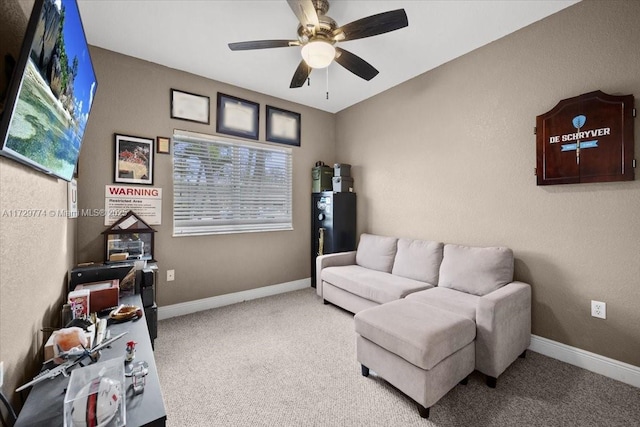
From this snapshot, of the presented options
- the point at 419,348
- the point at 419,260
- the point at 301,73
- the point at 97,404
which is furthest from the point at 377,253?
the point at 97,404

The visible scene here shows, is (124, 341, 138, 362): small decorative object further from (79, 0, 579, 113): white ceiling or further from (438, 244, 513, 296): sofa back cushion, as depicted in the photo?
Result: (438, 244, 513, 296): sofa back cushion

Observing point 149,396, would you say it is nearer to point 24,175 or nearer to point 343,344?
point 24,175

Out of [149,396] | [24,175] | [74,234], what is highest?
[24,175]

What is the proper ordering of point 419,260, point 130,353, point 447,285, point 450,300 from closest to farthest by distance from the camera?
point 130,353, point 450,300, point 447,285, point 419,260

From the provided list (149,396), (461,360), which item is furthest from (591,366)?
(149,396)

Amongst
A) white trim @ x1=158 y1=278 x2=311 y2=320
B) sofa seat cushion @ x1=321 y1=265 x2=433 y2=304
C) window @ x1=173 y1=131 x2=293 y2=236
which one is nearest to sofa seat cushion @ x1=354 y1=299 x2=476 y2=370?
sofa seat cushion @ x1=321 y1=265 x2=433 y2=304

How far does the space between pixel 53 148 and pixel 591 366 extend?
370 centimetres

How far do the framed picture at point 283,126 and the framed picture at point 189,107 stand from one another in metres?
0.85

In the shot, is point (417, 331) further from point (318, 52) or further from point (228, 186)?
point (228, 186)

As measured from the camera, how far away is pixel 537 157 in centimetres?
229

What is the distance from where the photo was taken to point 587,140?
204 centimetres

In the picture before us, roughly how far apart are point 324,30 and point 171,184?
230 cm

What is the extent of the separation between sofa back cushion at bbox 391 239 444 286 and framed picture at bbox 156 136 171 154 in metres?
2.93

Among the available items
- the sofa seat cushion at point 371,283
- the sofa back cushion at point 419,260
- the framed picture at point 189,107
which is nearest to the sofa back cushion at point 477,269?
the sofa back cushion at point 419,260
